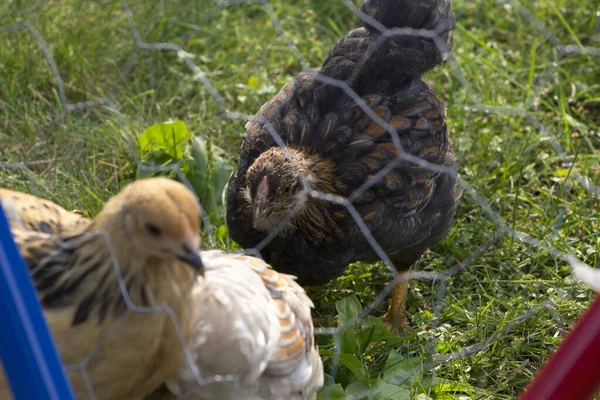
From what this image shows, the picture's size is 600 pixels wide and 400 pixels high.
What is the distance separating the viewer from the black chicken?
200 centimetres

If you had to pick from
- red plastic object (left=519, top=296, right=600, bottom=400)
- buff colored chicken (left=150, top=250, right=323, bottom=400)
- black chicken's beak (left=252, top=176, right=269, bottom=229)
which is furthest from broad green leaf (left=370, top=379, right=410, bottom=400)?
red plastic object (left=519, top=296, right=600, bottom=400)

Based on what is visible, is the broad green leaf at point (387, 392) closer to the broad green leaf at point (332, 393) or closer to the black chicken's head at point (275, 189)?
the broad green leaf at point (332, 393)

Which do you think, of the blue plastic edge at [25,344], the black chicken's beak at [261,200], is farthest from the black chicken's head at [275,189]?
the blue plastic edge at [25,344]

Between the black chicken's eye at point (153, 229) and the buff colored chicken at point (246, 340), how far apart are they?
0.25m

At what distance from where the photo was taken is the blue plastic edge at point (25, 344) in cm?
115

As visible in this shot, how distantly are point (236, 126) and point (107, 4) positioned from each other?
0.78 m

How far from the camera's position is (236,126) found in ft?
8.91

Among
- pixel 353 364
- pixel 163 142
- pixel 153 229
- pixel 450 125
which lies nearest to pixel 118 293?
pixel 153 229

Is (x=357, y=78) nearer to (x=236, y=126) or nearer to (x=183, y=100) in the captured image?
(x=236, y=126)

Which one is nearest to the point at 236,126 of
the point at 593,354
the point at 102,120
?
the point at 102,120

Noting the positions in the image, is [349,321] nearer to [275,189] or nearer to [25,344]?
[275,189]

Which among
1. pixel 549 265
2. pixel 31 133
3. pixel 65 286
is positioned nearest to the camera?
pixel 65 286

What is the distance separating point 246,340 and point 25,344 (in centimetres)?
42

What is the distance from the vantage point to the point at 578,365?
1077 millimetres
